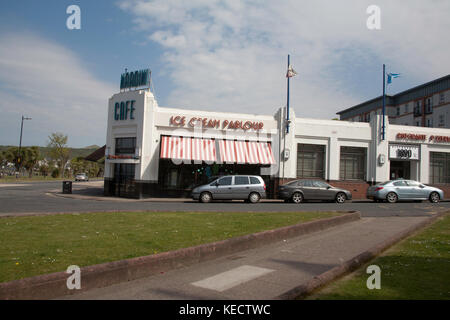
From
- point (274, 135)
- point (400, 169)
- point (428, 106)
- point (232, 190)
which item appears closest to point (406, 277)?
point (232, 190)

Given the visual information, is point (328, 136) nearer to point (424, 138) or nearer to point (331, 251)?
point (424, 138)

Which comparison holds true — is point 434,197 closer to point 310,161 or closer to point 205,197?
point 310,161

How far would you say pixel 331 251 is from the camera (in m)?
7.97

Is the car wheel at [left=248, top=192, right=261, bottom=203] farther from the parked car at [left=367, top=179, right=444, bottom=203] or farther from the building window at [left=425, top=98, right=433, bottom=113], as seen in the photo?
the building window at [left=425, top=98, right=433, bottom=113]

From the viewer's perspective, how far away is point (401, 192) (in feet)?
72.0

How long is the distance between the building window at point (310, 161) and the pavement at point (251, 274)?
16980 mm

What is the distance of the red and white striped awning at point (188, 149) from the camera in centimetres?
2292

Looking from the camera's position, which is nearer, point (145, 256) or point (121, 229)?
point (145, 256)

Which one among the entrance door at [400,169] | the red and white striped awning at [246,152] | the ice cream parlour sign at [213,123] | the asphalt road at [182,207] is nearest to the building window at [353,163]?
the entrance door at [400,169]

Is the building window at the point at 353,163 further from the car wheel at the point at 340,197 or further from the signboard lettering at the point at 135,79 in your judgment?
the signboard lettering at the point at 135,79
